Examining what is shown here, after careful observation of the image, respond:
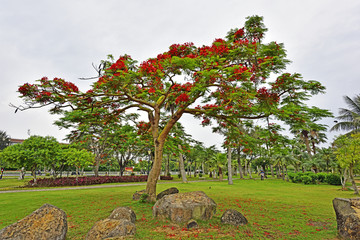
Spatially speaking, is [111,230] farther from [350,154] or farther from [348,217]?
[350,154]

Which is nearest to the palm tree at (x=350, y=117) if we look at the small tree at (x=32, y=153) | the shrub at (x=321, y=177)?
the shrub at (x=321, y=177)

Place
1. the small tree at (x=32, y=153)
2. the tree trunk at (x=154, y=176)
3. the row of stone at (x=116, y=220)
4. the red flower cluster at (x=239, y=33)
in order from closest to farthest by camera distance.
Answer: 1. the row of stone at (x=116, y=220)
2. the red flower cluster at (x=239, y=33)
3. the tree trunk at (x=154, y=176)
4. the small tree at (x=32, y=153)

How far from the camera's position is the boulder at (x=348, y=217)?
223 inches

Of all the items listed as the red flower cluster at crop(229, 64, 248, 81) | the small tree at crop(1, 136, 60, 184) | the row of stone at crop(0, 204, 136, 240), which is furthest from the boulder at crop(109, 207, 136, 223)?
the small tree at crop(1, 136, 60, 184)

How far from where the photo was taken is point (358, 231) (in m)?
5.58

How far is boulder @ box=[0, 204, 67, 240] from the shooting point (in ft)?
16.7

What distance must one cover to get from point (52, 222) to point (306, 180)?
3345 centimetres

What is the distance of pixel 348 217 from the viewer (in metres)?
5.90

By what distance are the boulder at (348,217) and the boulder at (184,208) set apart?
4339 mm

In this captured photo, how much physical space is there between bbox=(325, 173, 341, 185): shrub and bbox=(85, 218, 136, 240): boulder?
31510 millimetres

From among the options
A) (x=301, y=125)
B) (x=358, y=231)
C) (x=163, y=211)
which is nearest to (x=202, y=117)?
(x=301, y=125)

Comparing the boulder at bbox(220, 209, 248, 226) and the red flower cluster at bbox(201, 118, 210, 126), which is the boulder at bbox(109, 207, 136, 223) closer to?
the boulder at bbox(220, 209, 248, 226)

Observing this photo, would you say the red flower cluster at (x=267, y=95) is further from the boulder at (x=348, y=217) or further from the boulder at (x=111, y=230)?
the boulder at (x=111, y=230)

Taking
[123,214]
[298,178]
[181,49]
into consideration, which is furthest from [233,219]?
[298,178]
